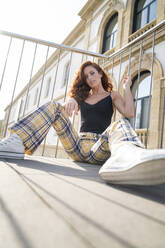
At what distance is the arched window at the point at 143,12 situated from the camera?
5.23 meters

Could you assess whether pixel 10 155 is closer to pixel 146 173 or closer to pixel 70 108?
pixel 70 108

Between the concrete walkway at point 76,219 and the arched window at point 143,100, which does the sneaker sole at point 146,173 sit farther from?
the arched window at point 143,100

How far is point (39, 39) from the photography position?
201 cm

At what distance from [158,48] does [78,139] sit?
4435 millimetres

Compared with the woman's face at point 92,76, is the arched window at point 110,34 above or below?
above

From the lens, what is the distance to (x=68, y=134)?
135 cm

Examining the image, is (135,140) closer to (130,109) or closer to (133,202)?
(133,202)

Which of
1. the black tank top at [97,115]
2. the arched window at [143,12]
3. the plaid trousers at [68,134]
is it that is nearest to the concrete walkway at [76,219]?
the plaid trousers at [68,134]

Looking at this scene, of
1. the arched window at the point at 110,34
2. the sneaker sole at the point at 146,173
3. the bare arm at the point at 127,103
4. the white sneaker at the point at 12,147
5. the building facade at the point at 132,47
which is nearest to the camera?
the sneaker sole at the point at 146,173

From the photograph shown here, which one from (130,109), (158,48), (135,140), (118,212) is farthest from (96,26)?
(118,212)

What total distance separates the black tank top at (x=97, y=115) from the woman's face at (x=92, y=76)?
11.9 inches

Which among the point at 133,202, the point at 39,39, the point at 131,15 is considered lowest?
the point at 133,202

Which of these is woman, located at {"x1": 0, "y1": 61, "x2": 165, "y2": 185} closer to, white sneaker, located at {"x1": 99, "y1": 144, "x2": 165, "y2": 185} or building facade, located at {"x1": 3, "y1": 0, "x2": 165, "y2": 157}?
white sneaker, located at {"x1": 99, "y1": 144, "x2": 165, "y2": 185}

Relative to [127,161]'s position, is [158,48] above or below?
above
